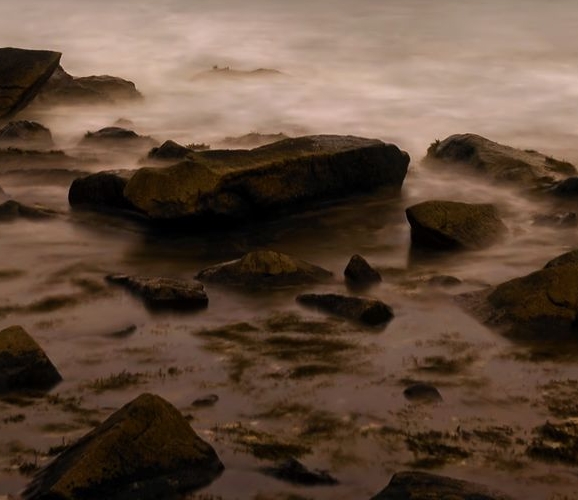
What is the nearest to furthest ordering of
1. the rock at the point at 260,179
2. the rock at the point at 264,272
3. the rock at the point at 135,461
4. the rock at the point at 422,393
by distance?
the rock at the point at 135,461, the rock at the point at 422,393, the rock at the point at 264,272, the rock at the point at 260,179

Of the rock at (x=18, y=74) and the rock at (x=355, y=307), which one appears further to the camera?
the rock at (x=18, y=74)

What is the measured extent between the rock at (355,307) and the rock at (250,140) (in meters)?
9.08

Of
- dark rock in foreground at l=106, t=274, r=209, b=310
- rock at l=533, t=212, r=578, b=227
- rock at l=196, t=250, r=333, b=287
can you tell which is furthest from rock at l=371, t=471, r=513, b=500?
rock at l=533, t=212, r=578, b=227

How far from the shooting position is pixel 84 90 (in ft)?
74.9

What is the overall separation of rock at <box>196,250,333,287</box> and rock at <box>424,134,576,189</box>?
5268 mm

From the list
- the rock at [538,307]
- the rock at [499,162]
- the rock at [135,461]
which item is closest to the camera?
the rock at [135,461]

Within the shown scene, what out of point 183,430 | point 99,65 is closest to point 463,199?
point 183,430

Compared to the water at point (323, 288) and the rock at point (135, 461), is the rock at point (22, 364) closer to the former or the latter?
the water at point (323, 288)

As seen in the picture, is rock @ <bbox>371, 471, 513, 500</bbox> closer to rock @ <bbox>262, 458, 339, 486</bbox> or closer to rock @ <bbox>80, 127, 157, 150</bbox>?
rock @ <bbox>262, 458, 339, 486</bbox>

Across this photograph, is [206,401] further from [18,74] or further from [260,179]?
[18,74]

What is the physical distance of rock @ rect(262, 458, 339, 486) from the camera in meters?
7.06

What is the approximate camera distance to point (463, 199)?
1521 centimetres

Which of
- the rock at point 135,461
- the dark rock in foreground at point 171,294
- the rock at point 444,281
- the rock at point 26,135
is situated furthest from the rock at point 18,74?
the rock at point 135,461

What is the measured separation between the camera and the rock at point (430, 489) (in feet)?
20.9
